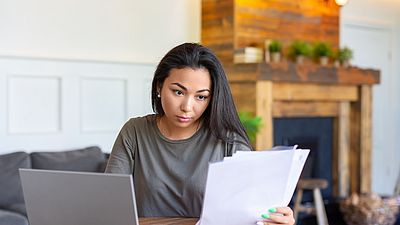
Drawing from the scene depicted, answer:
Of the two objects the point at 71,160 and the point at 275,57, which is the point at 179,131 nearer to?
the point at 71,160

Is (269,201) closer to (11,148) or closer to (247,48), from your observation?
(11,148)

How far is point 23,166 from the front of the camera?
11.3ft

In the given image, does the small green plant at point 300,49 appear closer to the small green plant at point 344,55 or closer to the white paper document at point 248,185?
the small green plant at point 344,55

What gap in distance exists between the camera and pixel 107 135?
4.16 m

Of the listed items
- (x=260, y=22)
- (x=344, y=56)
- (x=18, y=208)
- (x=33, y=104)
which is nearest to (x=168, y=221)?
(x=18, y=208)

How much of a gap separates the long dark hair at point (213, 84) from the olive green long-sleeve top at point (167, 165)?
0.03 m

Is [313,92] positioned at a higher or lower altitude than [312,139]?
higher

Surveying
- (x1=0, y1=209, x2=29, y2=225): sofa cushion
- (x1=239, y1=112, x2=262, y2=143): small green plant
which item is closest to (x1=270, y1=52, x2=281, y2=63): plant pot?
(x1=239, y1=112, x2=262, y2=143): small green plant

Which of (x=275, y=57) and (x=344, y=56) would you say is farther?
(x=344, y=56)

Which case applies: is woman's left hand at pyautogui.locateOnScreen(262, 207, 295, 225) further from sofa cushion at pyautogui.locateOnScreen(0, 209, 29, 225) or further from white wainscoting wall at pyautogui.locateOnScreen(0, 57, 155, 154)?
white wainscoting wall at pyautogui.locateOnScreen(0, 57, 155, 154)

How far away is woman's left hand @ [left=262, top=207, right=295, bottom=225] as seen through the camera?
4.54 feet

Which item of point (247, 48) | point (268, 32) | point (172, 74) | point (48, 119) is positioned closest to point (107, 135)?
point (48, 119)

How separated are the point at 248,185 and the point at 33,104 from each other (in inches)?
110

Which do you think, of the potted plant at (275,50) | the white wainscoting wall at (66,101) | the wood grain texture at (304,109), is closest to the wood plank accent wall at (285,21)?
the potted plant at (275,50)
